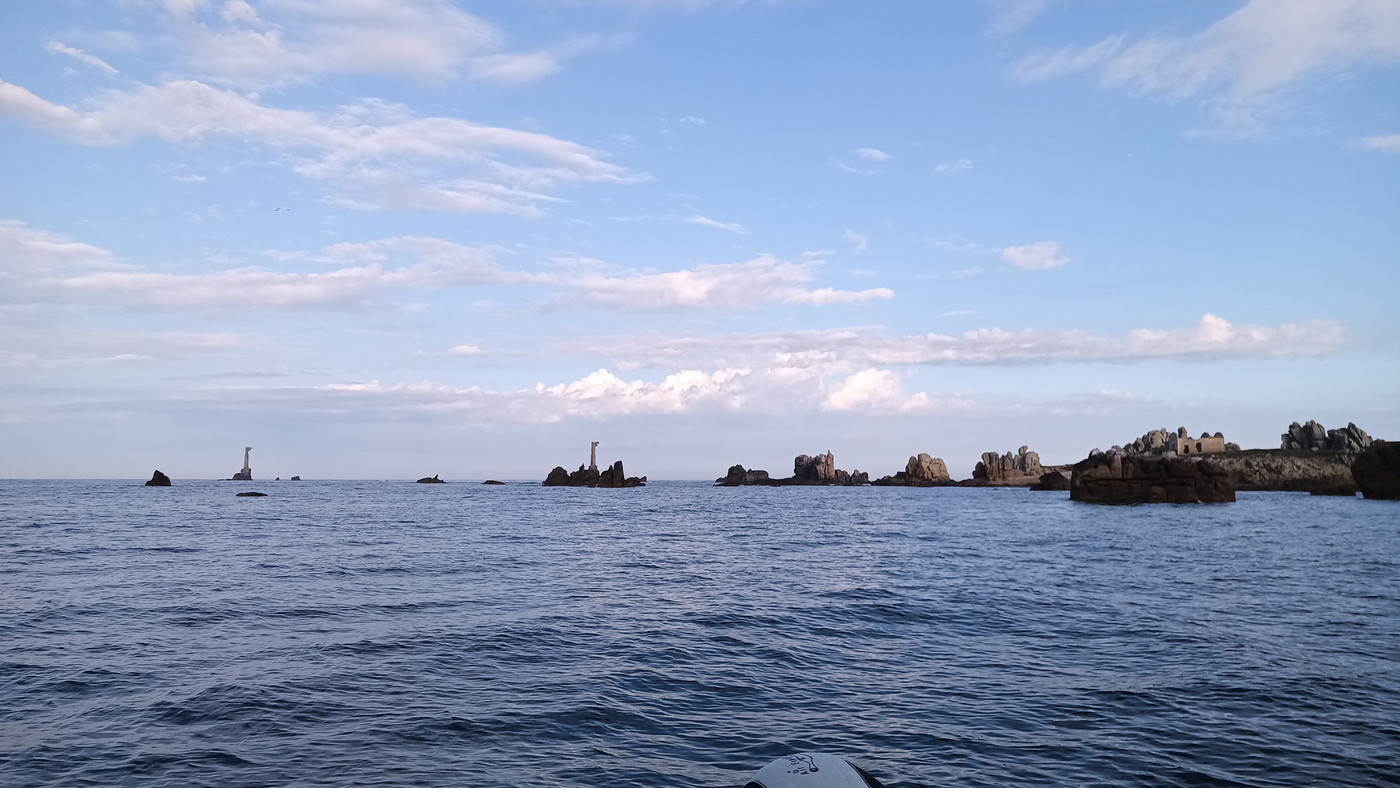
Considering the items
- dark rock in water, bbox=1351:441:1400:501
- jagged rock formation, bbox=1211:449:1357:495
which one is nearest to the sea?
dark rock in water, bbox=1351:441:1400:501

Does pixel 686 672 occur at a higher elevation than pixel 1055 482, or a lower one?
lower

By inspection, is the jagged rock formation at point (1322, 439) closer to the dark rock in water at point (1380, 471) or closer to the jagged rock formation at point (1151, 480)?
the dark rock in water at point (1380, 471)

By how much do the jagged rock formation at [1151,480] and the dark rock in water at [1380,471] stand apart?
600 inches

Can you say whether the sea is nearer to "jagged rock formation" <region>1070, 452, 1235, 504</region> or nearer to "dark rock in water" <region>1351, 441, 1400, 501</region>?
"jagged rock formation" <region>1070, 452, 1235, 504</region>

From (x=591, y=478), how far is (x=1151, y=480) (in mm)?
121761

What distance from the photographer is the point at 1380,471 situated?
94.2 metres

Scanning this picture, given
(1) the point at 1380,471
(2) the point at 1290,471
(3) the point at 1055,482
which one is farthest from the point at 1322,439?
(1) the point at 1380,471

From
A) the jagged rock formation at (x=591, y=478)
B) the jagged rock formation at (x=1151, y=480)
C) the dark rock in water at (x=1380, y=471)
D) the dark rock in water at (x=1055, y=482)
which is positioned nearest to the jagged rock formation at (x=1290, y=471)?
the dark rock in water at (x=1055, y=482)

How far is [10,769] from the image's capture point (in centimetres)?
941

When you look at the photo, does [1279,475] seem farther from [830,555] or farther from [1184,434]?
[830,555]

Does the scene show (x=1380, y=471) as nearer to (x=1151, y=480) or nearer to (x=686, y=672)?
(x=1151, y=480)

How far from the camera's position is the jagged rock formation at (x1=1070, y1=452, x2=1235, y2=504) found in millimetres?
96375

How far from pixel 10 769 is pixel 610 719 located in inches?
297

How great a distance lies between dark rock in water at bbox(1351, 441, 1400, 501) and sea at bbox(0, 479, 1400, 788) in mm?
82174
